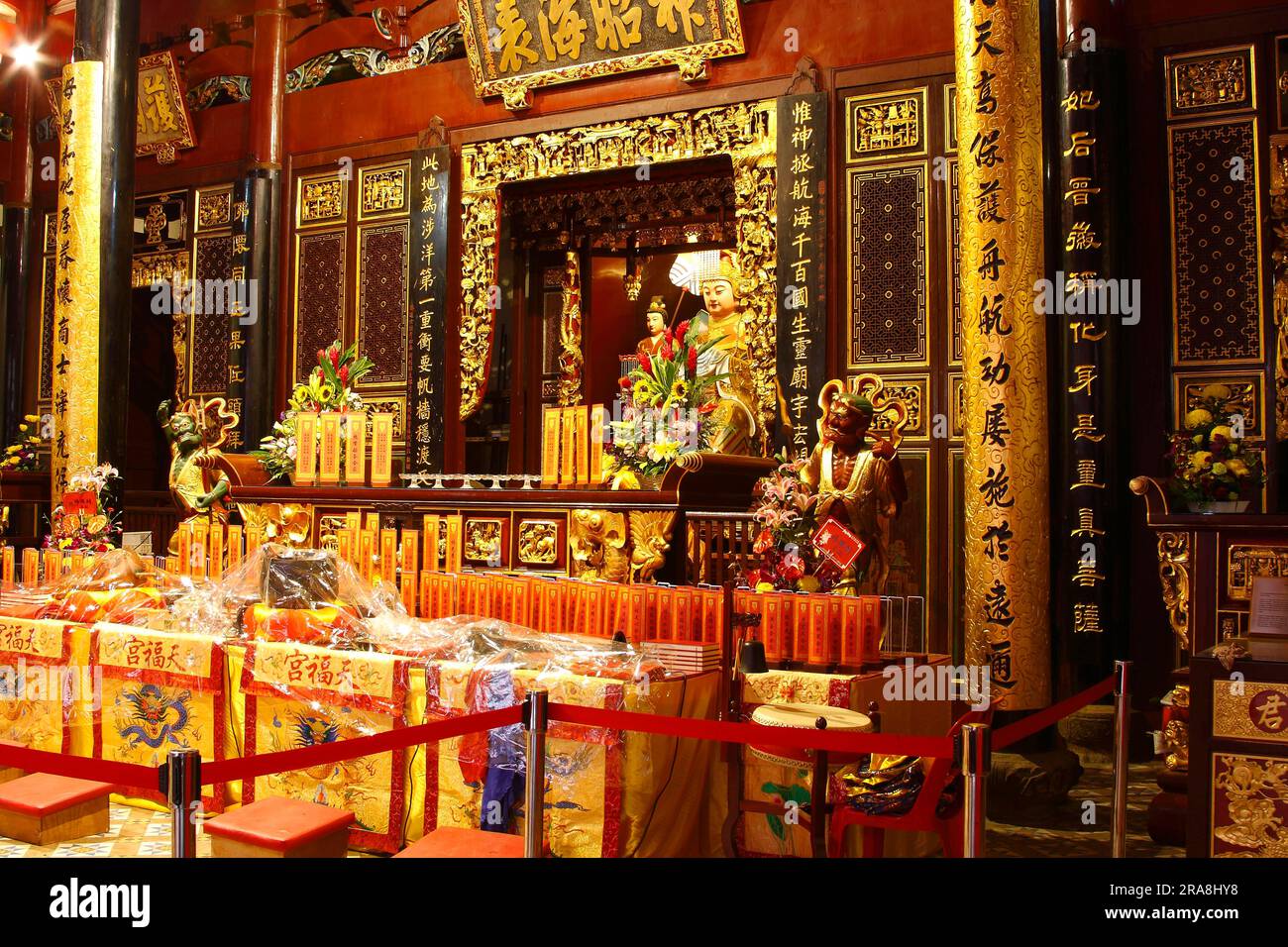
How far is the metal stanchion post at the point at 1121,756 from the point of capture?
2.82m

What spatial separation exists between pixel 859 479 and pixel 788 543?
414mm

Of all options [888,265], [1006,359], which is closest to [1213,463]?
[1006,359]

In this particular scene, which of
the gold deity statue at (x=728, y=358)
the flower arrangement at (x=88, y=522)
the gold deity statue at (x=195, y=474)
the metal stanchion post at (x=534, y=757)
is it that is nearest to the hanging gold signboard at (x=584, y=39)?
the gold deity statue at (x=728, y=358)

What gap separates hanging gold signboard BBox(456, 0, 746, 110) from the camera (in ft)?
21.4

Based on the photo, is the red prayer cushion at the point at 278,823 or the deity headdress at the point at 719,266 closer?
the red prayer cushion at the point at 278,823

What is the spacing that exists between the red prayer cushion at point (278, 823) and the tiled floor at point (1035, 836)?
0.32m

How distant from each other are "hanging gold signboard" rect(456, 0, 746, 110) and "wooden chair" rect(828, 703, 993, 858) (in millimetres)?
4889

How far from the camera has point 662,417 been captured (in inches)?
201

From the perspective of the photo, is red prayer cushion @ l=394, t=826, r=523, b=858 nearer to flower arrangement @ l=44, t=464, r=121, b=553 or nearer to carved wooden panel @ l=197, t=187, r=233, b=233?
flower arrangement @ l=44, t=464, r=121, b=553

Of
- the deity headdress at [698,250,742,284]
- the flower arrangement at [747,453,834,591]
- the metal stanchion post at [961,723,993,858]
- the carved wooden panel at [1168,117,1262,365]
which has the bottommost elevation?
the metal stanchion post at [961,723,993,858]

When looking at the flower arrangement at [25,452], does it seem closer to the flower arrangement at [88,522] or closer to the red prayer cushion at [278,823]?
the flower arrangement at [88,522]

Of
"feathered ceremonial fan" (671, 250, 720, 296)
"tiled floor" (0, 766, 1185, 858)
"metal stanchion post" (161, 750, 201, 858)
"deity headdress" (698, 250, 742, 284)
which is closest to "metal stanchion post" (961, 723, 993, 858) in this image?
"metal stanchion post" (161, 750, 201, 858)

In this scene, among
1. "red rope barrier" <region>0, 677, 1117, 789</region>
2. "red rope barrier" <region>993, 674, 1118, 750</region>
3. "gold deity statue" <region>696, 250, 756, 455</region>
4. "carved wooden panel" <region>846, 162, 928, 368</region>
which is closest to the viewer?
"red rope barrier" <region>0, 677, 1117, 789</region>

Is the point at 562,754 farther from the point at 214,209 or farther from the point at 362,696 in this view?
the point at 214,209
